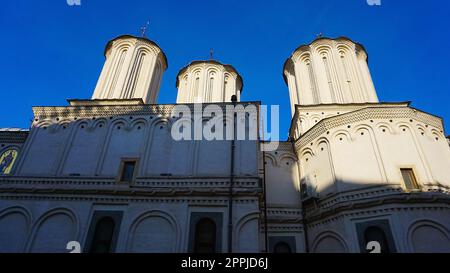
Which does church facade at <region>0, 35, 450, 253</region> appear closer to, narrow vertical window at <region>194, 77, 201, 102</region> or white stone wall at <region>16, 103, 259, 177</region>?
white stone wall at <region>16, 103, 259, 177</region>

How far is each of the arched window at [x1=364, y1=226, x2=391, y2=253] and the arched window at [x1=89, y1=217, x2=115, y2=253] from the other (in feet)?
34.5

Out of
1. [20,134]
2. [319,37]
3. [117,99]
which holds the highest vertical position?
[319,37]

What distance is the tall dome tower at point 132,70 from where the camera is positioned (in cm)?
2189

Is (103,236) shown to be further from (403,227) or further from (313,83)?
(313,83)

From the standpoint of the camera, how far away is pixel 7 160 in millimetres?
17375

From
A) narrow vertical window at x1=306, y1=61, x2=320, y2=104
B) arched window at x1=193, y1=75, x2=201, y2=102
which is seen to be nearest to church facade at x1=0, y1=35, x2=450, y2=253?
narrow vertical window at x1=306, y1=61, x2=320, y2=104

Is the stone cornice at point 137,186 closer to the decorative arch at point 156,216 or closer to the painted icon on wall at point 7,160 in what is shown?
the decorative arch at point 156,216

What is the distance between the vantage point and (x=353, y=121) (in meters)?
16.7

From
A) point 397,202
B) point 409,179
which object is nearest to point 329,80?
point 409,179

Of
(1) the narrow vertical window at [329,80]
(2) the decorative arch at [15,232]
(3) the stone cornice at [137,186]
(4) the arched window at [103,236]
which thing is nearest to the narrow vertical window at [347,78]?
(1) the narrow vertical window at [329,80]

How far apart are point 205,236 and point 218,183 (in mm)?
2302

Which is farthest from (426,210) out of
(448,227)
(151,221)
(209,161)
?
(151,221)
